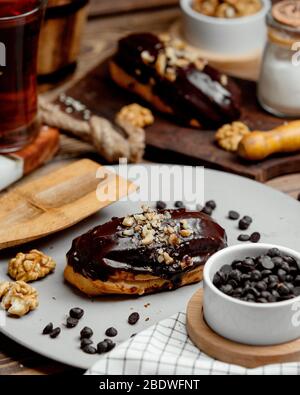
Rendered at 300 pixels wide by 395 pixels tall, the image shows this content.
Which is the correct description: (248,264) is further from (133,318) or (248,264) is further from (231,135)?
(231,135)

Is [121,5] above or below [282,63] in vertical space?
below

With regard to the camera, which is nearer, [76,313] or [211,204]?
[76,313]

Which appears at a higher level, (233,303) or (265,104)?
(233,303)

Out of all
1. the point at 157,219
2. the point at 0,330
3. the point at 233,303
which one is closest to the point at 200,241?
the point at 157,219

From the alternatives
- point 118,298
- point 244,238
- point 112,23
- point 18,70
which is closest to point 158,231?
point 118,298

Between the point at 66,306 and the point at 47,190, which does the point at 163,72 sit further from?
the point at 66,306

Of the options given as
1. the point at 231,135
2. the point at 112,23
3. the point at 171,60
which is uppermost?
the point at 171,60
